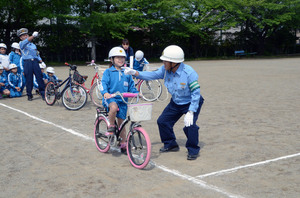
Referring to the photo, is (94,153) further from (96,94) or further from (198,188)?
(96,94)

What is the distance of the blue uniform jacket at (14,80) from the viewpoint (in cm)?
1242

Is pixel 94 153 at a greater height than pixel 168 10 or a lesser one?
lesser

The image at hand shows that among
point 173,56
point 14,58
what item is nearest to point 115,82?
point 173,56

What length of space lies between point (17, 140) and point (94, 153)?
5.88ft

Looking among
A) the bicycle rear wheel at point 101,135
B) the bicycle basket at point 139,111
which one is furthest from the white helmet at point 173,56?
the bicycle rear wheel at point 101,135

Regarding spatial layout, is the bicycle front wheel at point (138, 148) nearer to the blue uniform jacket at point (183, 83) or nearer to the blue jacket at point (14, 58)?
the blue uniform jacket at point (183, 83)

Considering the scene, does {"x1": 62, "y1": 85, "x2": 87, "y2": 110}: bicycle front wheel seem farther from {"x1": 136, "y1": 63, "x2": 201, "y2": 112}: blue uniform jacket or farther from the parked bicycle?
{"x1": 136, "y1": 63, "x2": 201, "y2": 112}: blue uniform jacket

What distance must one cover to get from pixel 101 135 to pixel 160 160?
3.55 feet

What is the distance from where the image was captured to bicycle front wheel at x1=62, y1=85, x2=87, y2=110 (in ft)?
31.7

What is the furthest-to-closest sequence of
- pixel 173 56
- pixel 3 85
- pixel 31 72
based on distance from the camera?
1. pixel 3 85
2. pixel 31 72
3. pixel 173 56

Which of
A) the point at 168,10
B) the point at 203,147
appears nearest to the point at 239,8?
the point at 168,10

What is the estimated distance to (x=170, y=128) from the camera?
579 centimetres

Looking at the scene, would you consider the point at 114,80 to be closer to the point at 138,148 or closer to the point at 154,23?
the point at 138,148

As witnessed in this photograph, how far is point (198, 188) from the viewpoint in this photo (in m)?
4.27
